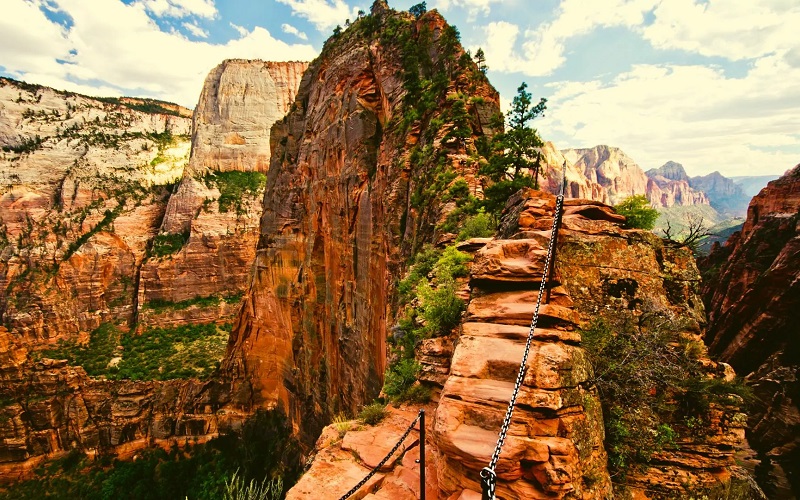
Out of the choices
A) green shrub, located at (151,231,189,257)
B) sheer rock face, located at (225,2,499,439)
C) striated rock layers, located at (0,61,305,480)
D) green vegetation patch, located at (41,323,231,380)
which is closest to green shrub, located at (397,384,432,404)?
sheer rock face, located at (225,2,499,439)

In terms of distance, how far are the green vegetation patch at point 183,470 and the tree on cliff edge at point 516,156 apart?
3034 cm

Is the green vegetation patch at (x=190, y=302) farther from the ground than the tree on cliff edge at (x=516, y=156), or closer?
closer

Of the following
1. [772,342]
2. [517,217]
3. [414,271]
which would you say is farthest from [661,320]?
[772,342]

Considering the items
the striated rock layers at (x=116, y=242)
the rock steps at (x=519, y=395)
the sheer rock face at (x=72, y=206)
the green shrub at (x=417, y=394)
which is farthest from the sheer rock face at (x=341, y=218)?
the sheer rock face at (x=72, y=206)

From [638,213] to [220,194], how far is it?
7484 cm

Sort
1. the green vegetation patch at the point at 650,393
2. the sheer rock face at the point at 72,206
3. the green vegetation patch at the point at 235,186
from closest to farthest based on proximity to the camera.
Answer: the green vegetation patch at the point at 650,393 < the sheer rock face at the point at 72,206 < the green vegetation patch at the point at 235,186

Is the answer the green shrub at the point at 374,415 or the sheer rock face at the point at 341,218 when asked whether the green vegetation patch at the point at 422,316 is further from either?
the sheer rock face at the point at 341,218

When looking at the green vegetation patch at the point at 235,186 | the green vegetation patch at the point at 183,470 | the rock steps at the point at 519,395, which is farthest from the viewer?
the green vegetation patch at the point at 235,186

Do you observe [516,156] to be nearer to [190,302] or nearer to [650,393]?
[650,393]

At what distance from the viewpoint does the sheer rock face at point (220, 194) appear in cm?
6275

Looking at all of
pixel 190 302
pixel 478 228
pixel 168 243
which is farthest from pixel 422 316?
pixel 168 243

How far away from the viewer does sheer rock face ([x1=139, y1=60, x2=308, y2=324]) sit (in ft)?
206

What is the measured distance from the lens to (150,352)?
51312 millimetres

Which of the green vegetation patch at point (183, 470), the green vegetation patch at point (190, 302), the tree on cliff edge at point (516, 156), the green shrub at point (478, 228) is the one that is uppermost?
the tree on cliff edge at point (516, 156)
